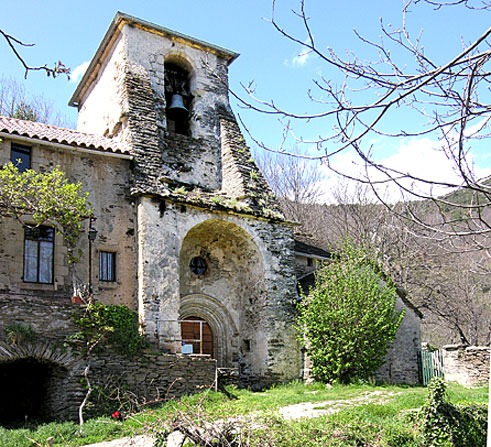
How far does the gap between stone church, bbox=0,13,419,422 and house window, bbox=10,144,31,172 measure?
0.11 ft

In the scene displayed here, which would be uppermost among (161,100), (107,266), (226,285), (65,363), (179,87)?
(179,87)

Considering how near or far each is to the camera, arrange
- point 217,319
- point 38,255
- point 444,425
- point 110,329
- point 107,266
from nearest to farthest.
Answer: point 444,425
point 110,329
point 38,255
point 107,266
point 217,319

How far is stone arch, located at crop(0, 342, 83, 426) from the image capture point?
10820 millimetres

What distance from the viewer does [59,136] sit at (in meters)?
14.2

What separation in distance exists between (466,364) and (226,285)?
24.9 ft

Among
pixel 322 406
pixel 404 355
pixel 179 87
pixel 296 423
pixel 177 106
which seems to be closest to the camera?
pixel 296 423

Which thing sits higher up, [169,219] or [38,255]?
[169,219]

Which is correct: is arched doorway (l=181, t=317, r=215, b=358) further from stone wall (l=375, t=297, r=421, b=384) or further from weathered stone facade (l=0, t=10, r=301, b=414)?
stone wall (l=375, t=297, r=421, b=384)

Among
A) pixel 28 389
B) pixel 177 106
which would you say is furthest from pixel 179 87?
pixel 28 389

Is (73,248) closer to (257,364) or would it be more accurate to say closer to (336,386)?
(257,364)

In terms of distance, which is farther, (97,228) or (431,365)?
(431,365)

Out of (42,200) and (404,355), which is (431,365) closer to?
(404,355)

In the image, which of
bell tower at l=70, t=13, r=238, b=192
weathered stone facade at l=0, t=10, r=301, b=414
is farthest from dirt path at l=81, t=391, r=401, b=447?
bell tower at l=70, t=13, r=238, b=192

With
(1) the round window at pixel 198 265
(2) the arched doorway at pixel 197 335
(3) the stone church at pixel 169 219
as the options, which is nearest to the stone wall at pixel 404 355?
(3) the stone church at pixel 169 219
